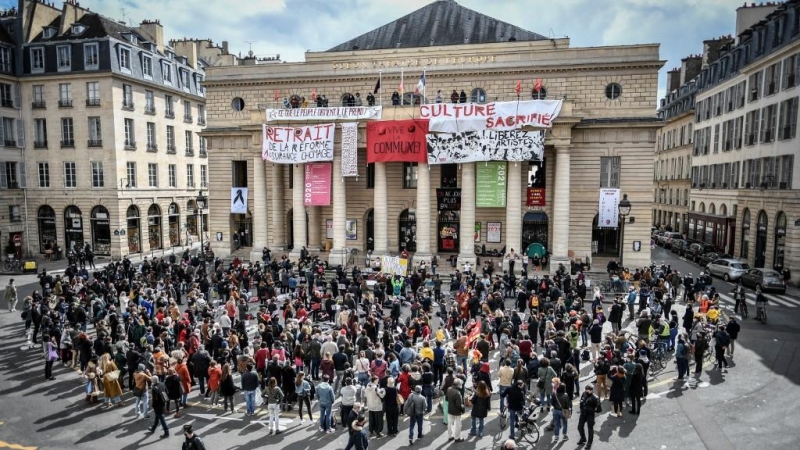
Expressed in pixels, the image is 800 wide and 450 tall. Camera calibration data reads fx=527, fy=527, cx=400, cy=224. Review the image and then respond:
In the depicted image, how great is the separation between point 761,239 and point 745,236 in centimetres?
275

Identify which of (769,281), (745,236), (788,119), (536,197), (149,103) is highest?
(149,103)

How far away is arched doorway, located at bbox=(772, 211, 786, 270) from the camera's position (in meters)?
35.8

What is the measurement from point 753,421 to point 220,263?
92.2ft

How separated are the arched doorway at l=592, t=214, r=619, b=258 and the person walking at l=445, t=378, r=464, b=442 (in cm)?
2627

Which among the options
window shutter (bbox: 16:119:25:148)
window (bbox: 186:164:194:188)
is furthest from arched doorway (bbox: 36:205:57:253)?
window (bbox: 186:164:194:188)

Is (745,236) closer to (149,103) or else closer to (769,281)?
(769,281)

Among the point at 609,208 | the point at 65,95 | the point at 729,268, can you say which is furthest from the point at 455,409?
the point at 65,95

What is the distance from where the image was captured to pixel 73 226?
144ft

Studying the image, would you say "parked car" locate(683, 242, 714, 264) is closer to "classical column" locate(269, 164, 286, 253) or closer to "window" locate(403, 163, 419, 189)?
"window" locate(403, 163, 419, 189)

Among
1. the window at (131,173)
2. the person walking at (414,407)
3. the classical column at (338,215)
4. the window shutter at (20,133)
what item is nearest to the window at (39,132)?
the window shutter at (20,133)

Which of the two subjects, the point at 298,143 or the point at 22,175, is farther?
the point at 22,175

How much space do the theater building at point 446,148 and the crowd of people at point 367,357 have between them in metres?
11.0

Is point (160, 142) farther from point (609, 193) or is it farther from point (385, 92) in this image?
point (609, 193)

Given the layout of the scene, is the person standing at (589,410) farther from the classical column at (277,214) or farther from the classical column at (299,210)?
the classical column at (277,214)
